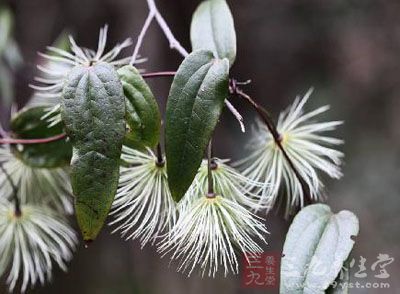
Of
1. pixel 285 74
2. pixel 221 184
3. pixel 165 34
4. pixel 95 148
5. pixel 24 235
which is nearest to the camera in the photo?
pixel 95 148

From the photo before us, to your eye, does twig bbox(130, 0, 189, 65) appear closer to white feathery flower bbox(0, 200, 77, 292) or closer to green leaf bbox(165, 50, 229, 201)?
green leaf bbox(165, 50, 229, 201)

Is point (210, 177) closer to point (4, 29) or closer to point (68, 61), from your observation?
point (68, 61)

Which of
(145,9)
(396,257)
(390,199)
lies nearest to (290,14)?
(145,9)

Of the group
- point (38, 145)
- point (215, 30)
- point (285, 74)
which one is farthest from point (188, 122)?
point (285, 74)

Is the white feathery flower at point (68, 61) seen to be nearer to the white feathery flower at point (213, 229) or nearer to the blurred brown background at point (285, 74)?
the white feathery flower at point (213, 229)

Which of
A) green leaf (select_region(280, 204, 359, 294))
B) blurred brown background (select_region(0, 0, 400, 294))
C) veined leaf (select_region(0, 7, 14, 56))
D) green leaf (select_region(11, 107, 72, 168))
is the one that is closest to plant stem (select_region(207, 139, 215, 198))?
green leaf (select_region(280, 204, 359, 294))

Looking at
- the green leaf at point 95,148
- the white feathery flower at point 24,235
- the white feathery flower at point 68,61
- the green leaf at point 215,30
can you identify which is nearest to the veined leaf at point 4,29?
the white feathery flower at point 68,61

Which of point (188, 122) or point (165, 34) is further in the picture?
point (165, 34)

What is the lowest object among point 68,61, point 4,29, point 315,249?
point 315,249
